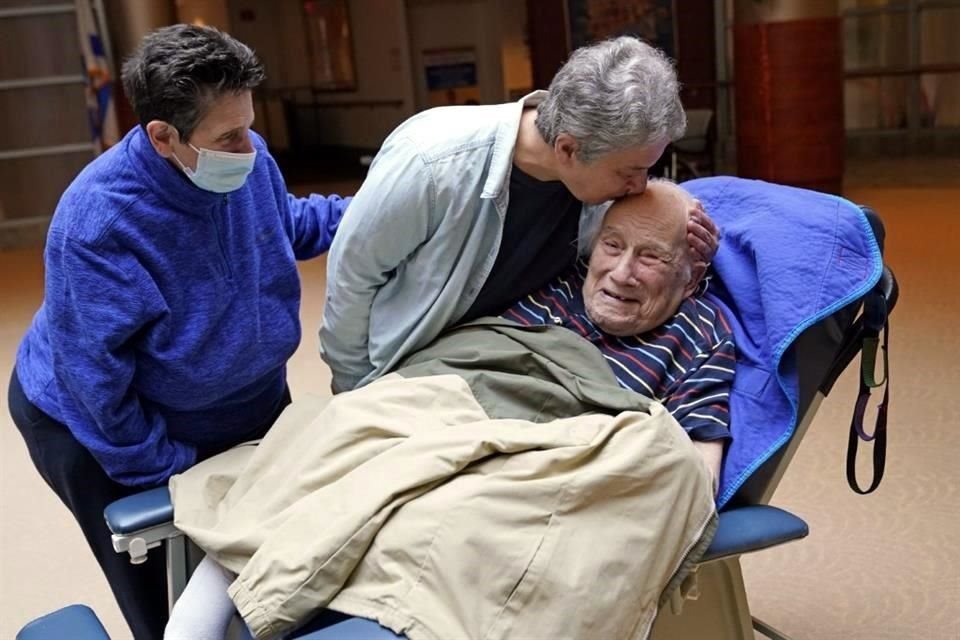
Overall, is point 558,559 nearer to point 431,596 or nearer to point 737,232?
point 431,596

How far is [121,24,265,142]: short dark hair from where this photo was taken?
1.68 meters

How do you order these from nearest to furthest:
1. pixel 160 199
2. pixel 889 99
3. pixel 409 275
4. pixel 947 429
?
pixel 160 199
pixel 409 275
pixel 947 429
pixel 889 99

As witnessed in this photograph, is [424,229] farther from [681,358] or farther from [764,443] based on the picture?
[764,443]

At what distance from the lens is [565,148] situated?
1.76 metres

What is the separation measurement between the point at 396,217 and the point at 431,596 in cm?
73

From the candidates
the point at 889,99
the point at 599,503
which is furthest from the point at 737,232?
the point at 889,99

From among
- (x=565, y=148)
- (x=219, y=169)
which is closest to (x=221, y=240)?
→ (x=219, y=169)

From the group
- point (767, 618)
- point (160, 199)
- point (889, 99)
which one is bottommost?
point (767, 618)

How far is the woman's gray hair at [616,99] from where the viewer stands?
167cm

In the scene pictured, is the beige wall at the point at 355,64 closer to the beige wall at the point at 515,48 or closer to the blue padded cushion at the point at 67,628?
the beige wall at the point at 515,48

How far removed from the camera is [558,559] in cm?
139

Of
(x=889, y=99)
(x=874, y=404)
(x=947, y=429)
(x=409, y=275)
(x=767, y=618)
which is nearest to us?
(x=409, y=275)

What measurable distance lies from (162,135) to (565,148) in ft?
2.22

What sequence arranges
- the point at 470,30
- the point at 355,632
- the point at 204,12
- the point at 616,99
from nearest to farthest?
the point at 355,632 < the point at 616,99 < the point at 204,12 < the point at 470,30
